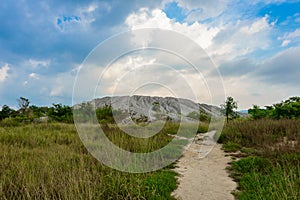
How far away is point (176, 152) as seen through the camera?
7.64 metres

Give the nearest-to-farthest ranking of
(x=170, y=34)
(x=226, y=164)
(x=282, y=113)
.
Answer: (x=170, y=34), (x=226, y=164), (x=282, y=113)

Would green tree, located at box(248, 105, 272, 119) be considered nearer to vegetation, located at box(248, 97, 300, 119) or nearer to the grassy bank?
vegetation, located at box(248, 97, 300, 119)

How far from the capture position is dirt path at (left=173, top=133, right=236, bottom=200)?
4262 mm

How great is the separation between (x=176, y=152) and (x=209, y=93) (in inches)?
99.0

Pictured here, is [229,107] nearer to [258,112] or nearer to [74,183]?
[258,112]

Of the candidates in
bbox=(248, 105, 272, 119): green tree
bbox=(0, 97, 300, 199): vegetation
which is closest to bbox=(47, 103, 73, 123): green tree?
bbox=(0, 97, 300, 199): vegetation

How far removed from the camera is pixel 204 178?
519 centimetres

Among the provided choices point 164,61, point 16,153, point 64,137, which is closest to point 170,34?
point 164,61

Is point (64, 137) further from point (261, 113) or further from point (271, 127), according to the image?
point (261, 113)

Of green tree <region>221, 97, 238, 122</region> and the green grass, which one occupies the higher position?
green tree <region>221, 97, 238, 122</region>

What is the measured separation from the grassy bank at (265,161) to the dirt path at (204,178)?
10.6 inches

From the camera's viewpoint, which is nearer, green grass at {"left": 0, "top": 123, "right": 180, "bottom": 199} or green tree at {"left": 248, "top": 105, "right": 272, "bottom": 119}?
green grass at {"left": 0, "top": 123, "right": 180, "bottom": 199}

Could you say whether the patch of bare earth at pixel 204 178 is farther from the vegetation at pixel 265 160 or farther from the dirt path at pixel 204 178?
the vegetation at pixel 265 160

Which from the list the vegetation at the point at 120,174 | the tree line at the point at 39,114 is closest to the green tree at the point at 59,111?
the tree line at the point at 39,114
